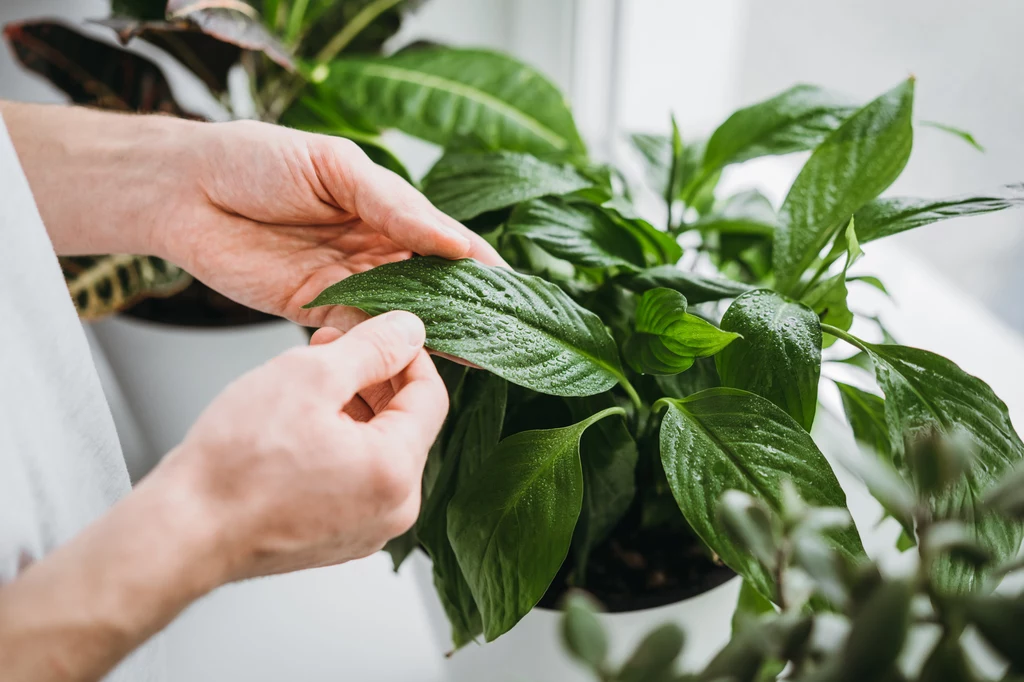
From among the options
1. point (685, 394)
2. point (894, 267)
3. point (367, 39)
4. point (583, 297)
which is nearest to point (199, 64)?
point (367, 39)

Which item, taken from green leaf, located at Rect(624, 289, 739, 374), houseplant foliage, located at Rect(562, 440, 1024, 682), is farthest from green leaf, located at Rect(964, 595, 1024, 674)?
green leaf, located at Rect(624, 289, 739, 374)

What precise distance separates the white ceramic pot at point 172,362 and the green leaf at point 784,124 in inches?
26.2

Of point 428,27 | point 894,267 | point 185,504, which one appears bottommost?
point 894,267

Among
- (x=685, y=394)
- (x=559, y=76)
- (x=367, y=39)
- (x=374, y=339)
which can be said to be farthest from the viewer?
(x=559, y=76)

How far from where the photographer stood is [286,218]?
63 centimetres

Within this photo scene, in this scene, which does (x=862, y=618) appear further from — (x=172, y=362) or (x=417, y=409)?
(x=172, y=362)

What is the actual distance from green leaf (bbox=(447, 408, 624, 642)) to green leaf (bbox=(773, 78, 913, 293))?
0.22m

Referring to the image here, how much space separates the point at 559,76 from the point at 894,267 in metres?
0.69

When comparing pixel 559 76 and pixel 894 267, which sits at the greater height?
pixel 559 76

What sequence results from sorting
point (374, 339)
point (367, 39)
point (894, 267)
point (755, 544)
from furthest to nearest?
point (367, 39), point (894, 267), point (374, 339), point (755, 544)

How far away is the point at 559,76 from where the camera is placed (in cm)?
136

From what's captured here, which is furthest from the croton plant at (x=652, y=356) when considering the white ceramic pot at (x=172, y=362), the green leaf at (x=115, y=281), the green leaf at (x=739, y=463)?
the white ceramic pot at (x=172, y=362)

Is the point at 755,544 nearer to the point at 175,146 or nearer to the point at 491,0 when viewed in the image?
the point at 175,146

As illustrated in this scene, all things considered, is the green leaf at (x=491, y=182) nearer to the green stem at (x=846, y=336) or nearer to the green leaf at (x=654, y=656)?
the green stem at (x=846, y=336)
